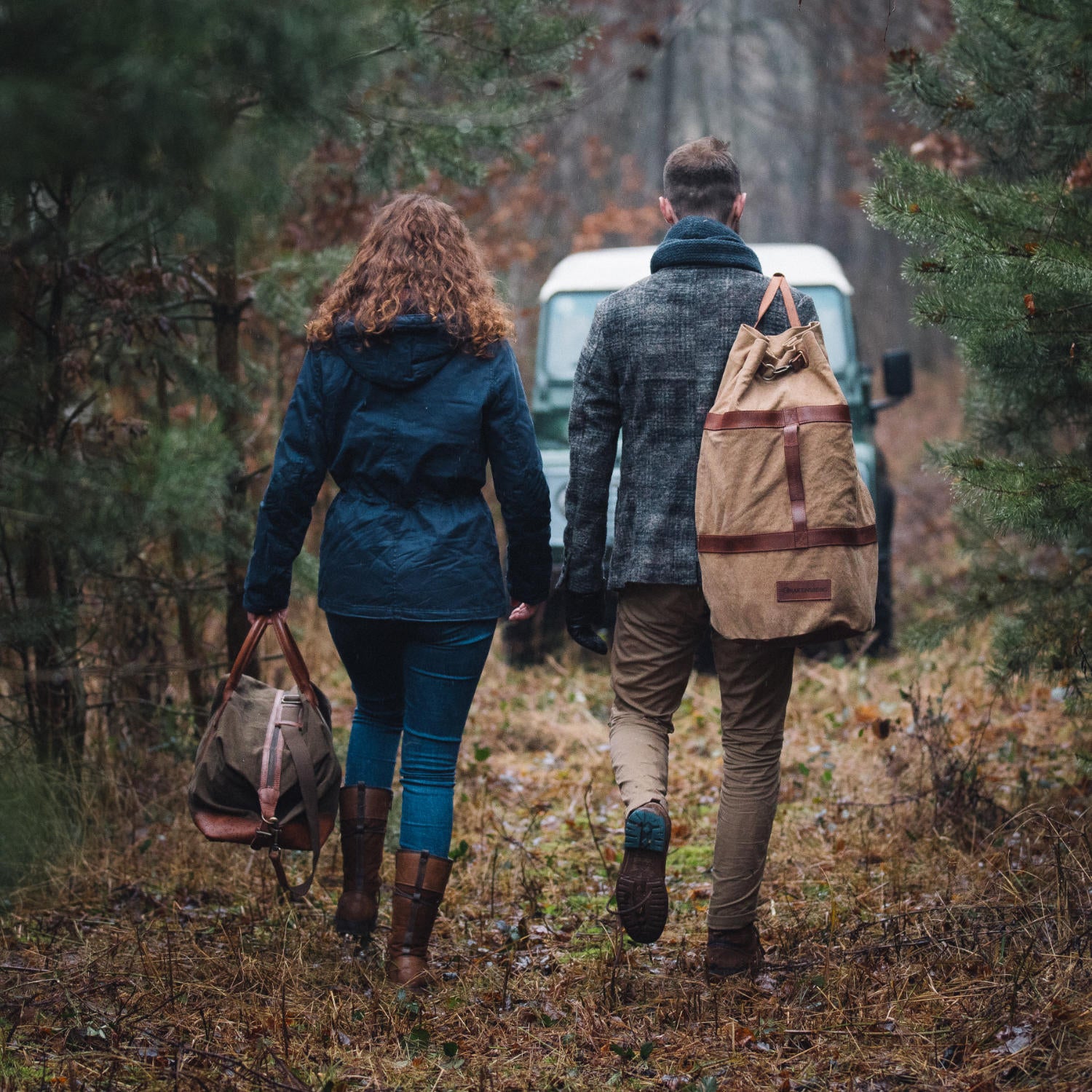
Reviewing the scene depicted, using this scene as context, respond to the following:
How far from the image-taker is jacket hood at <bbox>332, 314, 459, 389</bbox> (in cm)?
309

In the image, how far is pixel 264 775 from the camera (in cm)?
306

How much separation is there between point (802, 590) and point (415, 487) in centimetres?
100

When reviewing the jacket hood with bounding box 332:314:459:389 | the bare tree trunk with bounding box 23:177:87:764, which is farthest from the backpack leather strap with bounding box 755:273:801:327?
the bare tree trunk with bounding box 23:177:87:764

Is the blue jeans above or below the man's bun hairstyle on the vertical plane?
below

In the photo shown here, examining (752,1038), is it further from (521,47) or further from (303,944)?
(521,47)

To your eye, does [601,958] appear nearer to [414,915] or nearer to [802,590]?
[414,915]

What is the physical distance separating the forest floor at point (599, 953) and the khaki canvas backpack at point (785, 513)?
88 centimetres

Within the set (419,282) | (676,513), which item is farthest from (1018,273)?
(419,282)

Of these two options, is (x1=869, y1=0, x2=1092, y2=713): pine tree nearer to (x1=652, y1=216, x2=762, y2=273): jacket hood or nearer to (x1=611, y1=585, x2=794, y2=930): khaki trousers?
(x1=652, y1=216, x2=762, y2=273): jacket hood

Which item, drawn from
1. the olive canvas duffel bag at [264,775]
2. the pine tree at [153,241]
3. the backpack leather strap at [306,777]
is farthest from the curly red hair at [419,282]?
the backpack leather strap at [306,777]

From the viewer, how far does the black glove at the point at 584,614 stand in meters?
3.26

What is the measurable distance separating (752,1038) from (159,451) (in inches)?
72.3

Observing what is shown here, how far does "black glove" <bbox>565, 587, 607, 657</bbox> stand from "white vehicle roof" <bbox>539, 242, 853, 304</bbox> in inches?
169

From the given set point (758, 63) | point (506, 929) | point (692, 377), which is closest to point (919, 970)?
point (506, 929)
